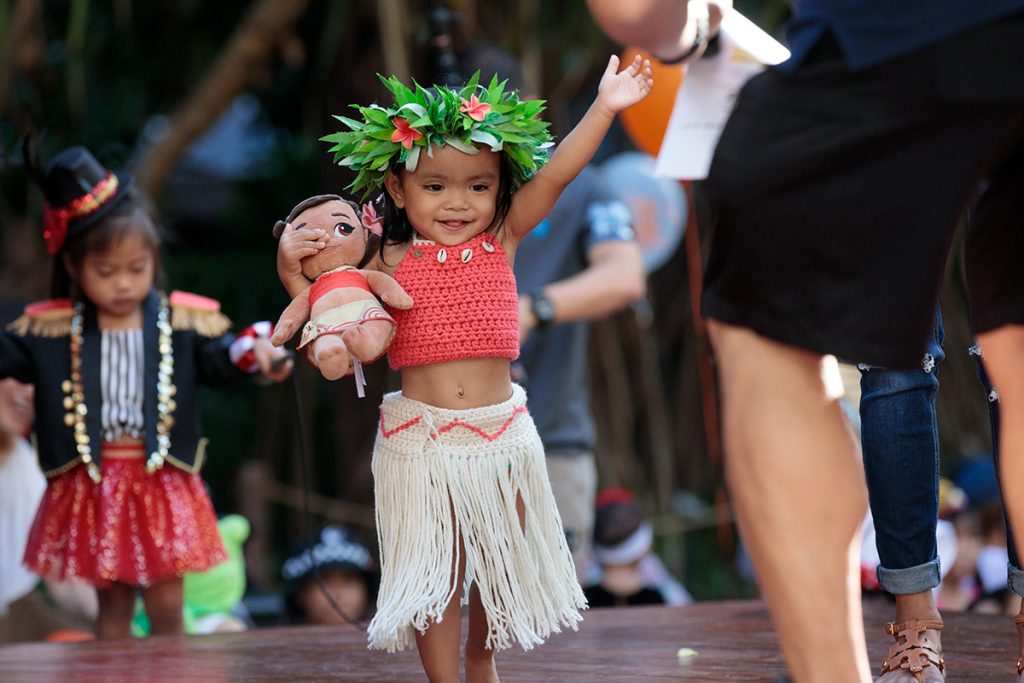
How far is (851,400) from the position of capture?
13.6 ft

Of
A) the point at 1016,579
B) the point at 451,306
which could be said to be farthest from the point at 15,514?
the point at 1016,579

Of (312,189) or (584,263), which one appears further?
(312,189)

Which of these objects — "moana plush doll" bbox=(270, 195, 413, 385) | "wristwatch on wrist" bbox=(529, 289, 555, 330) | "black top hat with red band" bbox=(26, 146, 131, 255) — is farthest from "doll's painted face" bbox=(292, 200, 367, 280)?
"wristwatch on wrist" bbox=(529, 289, 555, 330)

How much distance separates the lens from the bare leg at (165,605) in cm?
338

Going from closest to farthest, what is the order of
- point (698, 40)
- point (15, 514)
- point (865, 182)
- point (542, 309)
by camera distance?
point (865, 182) < point (698, 40) < point (542, 309) < point (15, 514)

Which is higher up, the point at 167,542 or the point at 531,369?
the point at 531,369

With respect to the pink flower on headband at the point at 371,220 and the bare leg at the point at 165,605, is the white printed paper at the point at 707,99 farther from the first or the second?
the bare leg at the point at 165,605

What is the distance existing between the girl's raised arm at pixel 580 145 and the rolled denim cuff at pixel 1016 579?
1063mm

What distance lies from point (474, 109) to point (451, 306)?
32 centimetres

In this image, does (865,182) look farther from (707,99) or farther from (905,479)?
(905,479)

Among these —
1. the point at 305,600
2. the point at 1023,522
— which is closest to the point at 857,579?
the point at 1023,522

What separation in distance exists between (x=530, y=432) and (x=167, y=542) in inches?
53.9

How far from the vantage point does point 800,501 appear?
1.56 meters

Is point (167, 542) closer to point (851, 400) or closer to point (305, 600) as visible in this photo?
point (305, 600)
